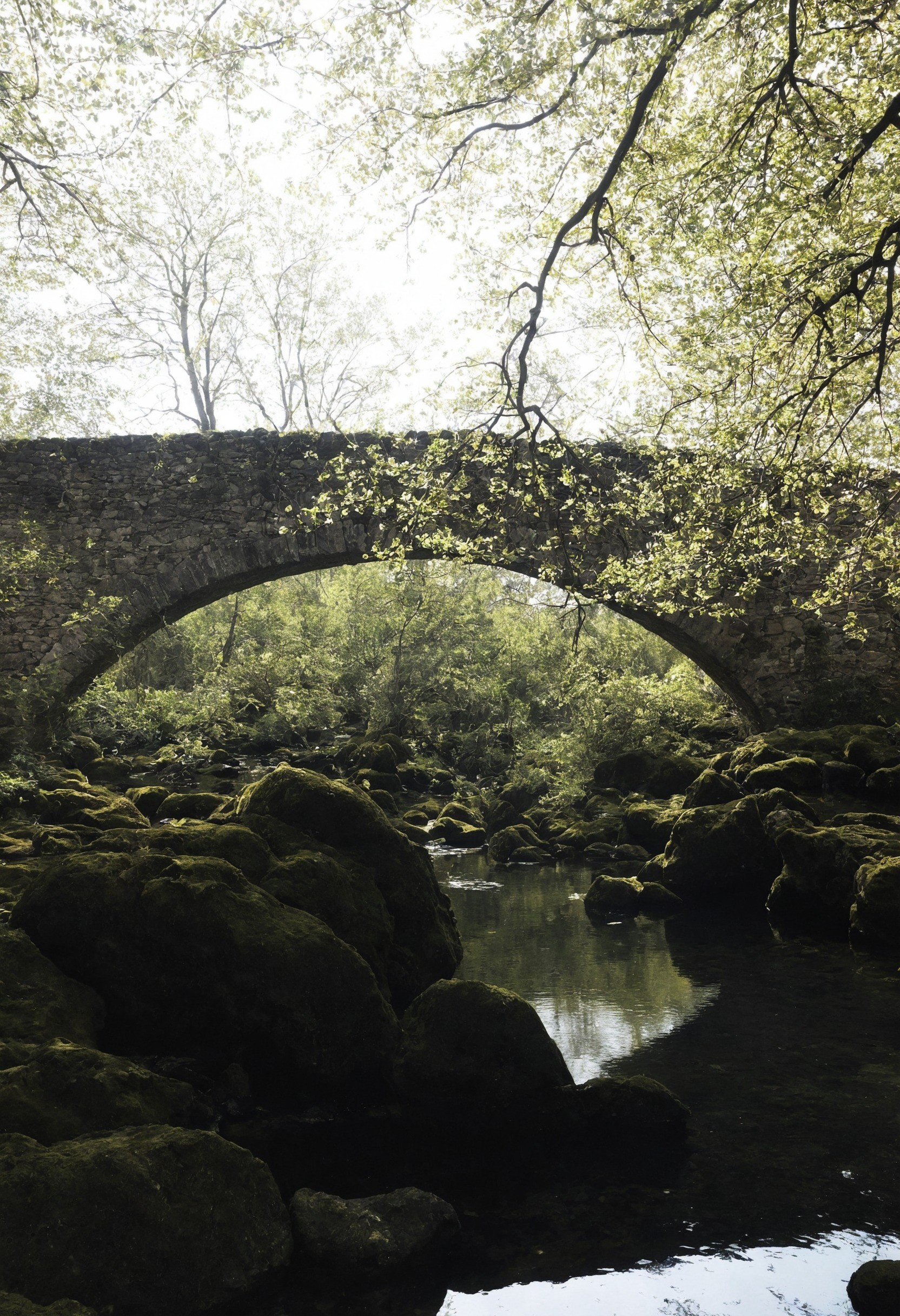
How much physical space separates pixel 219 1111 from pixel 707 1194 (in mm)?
2216

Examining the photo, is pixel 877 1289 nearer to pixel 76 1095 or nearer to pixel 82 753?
pixel 76 1095

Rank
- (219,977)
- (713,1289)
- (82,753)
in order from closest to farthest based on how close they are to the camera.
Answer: (713,1289), (219,977), (82,753)

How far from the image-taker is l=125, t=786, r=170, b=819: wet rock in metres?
11.2

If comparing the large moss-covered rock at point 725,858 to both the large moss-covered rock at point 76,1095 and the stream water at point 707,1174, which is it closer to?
the stream water at point 707,1174

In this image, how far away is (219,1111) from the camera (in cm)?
429

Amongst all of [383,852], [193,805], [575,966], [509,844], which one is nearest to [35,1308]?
[383,852]

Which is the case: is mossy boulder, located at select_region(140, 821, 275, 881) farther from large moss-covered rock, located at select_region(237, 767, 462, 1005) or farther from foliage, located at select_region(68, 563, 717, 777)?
foliage, located at select_region(68, 563, 717, 777)

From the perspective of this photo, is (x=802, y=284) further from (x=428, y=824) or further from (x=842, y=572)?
(x=428, y=824)

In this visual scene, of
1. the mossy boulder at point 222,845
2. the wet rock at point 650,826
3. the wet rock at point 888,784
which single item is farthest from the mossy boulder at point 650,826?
the mossy boulder at point 222,845

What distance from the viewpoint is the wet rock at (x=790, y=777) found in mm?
9875

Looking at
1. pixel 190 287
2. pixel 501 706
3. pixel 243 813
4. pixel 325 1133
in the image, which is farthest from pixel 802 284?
pixel 190 287

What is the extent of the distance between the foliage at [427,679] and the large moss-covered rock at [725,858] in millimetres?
5518

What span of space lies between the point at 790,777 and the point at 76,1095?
8.21 m

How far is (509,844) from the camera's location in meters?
11.4
